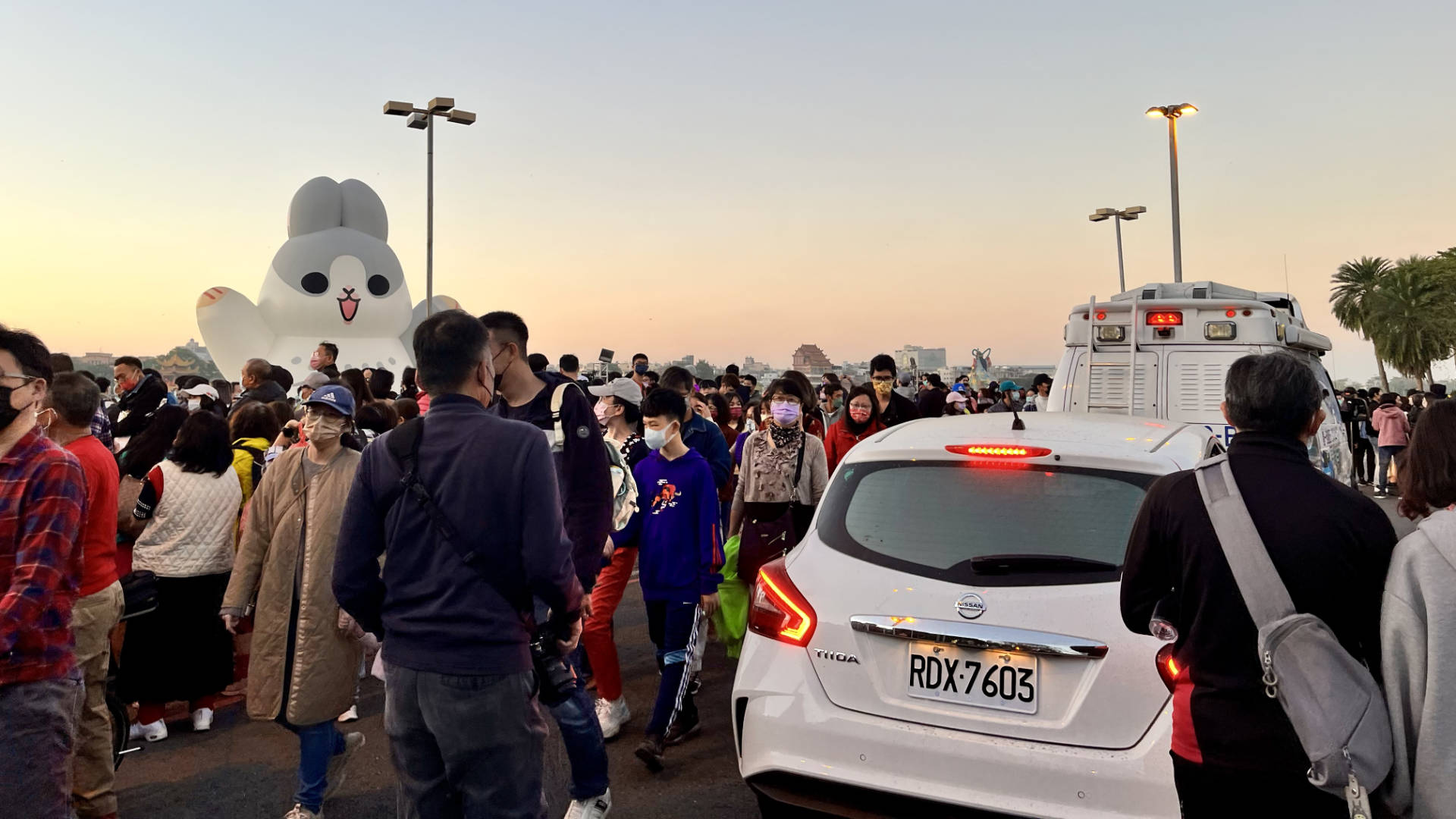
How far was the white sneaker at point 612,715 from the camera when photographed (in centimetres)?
545

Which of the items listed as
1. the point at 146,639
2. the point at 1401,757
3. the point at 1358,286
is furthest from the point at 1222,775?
the point at 1358,286

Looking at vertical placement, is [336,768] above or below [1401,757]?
below

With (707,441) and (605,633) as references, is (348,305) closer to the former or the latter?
(707,441)

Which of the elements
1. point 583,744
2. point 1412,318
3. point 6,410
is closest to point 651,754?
point 583,744

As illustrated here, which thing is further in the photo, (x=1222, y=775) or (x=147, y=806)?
(x=147, y=806)

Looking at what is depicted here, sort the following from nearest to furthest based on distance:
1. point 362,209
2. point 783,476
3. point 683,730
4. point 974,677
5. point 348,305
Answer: point 974,677, point 683,730, point 783,476, point 348,305, point 362,209

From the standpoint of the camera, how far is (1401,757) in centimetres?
216

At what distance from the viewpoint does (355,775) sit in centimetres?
489

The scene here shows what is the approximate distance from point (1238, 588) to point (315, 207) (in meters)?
22.3

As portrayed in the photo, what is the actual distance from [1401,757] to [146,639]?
219 inches

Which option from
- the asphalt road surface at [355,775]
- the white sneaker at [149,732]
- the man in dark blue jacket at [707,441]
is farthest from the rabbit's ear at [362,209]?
the white sneaker at [149,732]

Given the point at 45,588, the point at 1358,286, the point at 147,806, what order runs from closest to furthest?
the point at 45,588 → the point at 147,806 → the point at 1358,286

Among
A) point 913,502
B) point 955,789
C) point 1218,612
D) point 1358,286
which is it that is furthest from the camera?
point 1358,286

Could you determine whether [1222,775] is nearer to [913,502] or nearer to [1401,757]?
[1401,757]
